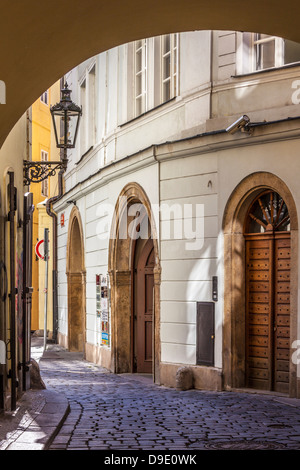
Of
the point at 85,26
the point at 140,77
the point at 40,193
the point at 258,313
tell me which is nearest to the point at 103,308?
the point at 140,77

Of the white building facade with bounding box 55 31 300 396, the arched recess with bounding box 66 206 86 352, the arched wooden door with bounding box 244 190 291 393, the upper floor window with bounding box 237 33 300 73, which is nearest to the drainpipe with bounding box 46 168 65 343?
the arched recess with bounding box 66 206 86 352

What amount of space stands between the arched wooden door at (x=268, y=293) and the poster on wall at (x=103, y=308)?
16.9 ft

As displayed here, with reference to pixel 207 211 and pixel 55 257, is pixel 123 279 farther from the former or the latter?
pixel 55 257

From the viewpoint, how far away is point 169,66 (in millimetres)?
14781

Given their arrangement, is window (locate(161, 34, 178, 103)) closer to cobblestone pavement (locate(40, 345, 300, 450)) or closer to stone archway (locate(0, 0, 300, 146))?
cobblestone pavement (locate(40, 345, 300, 450))

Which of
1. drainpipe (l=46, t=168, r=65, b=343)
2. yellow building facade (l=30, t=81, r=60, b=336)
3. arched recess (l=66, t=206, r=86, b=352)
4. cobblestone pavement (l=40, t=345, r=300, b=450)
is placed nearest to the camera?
cobblestone pavement (l=40, t=345, r=300, b=450)

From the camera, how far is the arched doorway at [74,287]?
22.2m

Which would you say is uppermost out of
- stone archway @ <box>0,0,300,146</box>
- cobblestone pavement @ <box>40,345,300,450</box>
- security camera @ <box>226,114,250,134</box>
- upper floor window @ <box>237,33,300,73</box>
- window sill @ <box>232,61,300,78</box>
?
upper floor window @ <box>237,33,300,73</box>

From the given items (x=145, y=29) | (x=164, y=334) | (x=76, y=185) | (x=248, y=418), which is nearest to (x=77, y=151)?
(x=76, y=185)

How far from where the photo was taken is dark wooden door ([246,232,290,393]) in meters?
12.0

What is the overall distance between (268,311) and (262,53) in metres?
3.97

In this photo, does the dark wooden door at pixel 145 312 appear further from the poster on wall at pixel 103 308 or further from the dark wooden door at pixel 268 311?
the dark wooden door at pixel 268 311

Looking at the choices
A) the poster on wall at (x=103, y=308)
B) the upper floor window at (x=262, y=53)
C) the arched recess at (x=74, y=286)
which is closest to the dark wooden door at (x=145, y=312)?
the poster on wall at (x=103, y=308)

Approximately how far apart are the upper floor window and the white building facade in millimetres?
16
